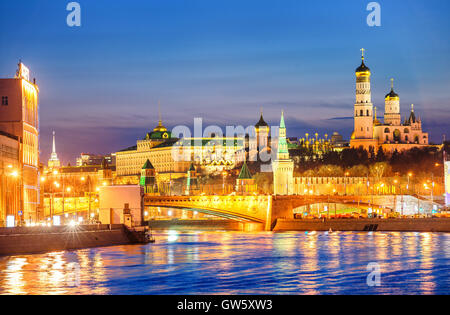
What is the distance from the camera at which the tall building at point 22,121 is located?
81050mm

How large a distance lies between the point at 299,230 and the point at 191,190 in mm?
68934

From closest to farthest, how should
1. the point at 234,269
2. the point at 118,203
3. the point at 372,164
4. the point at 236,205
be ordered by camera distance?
the point at 234,269
the point at 118,203
the point at 236,205
the point at 372,164

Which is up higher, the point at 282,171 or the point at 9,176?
the point at 282,171

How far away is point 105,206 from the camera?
73.9 meters

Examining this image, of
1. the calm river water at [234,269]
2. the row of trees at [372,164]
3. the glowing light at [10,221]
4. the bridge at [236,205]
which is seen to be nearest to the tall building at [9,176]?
the glowing light at [10,221]

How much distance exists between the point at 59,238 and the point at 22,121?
68.3 ft

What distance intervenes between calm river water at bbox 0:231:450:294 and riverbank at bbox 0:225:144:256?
123 centimetres

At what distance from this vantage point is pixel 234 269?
5328cm

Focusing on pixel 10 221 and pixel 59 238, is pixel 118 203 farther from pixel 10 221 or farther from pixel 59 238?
pixel 10 221

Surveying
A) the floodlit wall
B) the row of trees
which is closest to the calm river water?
the floodlit wall

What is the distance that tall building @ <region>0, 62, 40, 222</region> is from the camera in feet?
266

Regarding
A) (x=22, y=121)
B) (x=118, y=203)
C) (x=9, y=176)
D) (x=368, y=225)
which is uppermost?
(x=22, y=121)

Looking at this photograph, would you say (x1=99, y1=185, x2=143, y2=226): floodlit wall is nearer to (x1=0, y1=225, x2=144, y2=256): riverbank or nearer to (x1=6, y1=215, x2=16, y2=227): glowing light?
(x1=0, y1=225, x2=144, y2=256): riverbank

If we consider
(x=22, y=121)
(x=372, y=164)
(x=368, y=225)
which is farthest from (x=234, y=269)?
(x=372, y=164)
